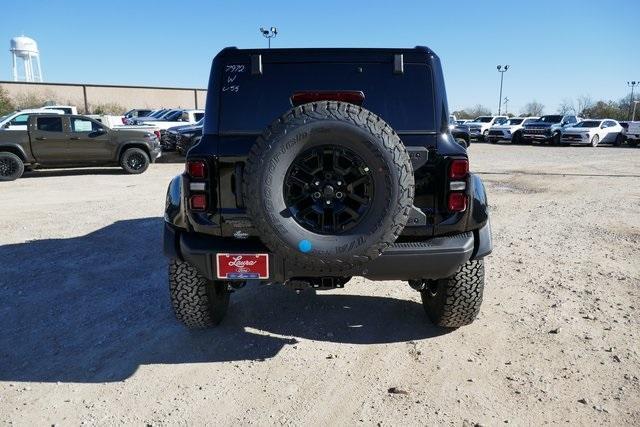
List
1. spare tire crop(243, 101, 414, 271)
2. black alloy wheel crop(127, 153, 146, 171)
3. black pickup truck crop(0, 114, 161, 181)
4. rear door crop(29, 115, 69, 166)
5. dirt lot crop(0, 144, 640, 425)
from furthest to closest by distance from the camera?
black alloy wheel crop(127, 153, 146, 171), rear door crop(29, 115, 69, 166), black pickup truck crop(0, 114, 161, 181), dirt lot crop(0, 144, 640, 425), spare tire crop(243, 101, 414, 271)

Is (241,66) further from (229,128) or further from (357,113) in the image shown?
(357,113)

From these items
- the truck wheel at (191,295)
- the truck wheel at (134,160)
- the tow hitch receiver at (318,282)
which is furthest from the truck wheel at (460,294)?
the truck wheel at (134,160)

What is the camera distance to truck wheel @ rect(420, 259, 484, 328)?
3.35 meters

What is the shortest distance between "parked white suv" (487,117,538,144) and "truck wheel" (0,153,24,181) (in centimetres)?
2550

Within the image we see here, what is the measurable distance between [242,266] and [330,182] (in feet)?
2.41

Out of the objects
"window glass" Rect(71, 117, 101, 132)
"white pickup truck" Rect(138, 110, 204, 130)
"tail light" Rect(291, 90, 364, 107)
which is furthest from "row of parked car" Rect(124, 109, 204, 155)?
"tail light" Rect(291, 90, 364, 107)

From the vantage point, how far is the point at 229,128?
3.09 m

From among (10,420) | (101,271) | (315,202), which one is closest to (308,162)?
(315,202)

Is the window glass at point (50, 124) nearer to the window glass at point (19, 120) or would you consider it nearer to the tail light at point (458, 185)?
the window glass at point (19, 120)

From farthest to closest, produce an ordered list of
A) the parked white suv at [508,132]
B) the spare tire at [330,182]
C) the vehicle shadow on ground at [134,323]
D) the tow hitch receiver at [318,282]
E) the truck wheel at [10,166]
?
the parked white suv at [508,132] → the truck wheel at [10,166] → the vehicle shadow on ground at [134,323] → the tow hitch receiver at [318,282] → the spare tire at [330,182]

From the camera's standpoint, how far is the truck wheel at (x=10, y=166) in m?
12.0

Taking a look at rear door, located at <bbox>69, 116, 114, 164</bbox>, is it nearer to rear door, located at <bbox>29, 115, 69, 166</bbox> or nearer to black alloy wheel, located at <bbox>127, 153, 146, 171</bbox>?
rear door, located at <bbox>29, 115, 69, 166</bbox>

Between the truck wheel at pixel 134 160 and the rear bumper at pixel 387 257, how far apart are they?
11247 millimetres


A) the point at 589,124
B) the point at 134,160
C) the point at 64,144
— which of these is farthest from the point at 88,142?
the point at 589,124
